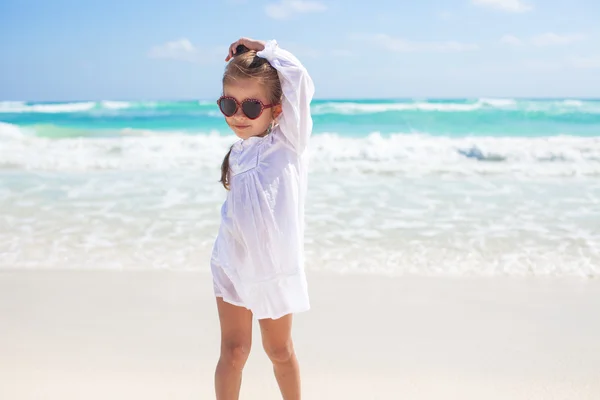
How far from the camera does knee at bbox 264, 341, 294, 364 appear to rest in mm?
2291

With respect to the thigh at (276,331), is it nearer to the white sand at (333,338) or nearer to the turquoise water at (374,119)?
the white sand at (333,338)

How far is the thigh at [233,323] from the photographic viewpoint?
227cm

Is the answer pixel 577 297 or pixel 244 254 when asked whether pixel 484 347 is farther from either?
pixel 244 254

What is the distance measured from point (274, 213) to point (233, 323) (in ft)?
1.53

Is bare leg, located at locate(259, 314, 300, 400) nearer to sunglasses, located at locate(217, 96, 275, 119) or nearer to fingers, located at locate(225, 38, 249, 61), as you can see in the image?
sunglasses, located at locate(217, 96, 275, 119)

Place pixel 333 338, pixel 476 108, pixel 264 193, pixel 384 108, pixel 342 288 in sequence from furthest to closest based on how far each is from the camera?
pixel 476 108, pixel 384 108, pixel 342 288, pixel 333 338, pixel 264 193

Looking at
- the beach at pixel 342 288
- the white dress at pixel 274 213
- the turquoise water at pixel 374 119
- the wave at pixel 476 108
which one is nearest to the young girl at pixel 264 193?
the white dress at pixel 274 213

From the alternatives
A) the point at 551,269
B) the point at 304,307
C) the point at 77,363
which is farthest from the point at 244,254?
the point at 551,269

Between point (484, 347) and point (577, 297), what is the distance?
3.95 feet

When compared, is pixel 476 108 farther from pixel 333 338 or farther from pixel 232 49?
pixel 232 49

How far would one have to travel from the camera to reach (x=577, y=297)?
4301mm

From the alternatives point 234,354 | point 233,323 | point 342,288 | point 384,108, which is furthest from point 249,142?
point 384,108

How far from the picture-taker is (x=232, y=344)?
2.28m

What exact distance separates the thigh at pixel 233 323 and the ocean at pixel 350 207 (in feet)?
8.70
